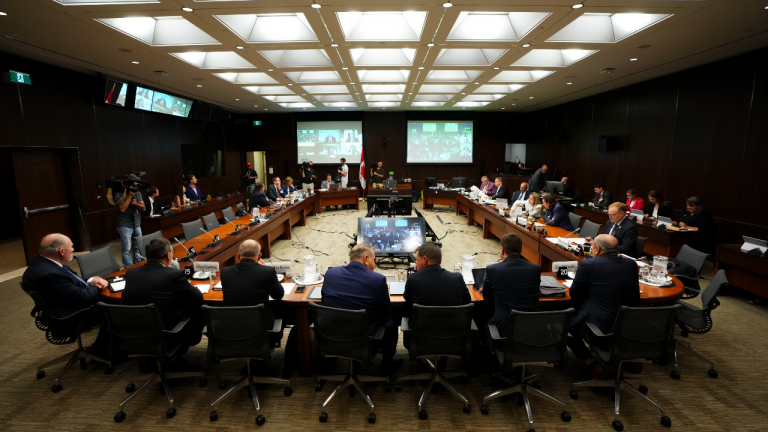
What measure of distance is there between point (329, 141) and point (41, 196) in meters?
9.09

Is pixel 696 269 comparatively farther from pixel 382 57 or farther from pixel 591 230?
pixel 382 57

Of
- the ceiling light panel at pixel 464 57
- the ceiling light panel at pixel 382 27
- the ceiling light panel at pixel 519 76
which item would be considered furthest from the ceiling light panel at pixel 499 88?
the ceiling light panel at pixel 382 27

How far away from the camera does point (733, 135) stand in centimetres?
618

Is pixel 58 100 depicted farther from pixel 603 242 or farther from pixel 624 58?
pixel 624 58

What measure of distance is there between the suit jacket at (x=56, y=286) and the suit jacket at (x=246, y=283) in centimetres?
126

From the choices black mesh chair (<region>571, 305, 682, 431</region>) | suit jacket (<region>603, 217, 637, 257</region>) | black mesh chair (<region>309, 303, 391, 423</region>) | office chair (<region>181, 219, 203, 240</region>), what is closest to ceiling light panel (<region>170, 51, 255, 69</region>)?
office chair (<region>181, 219, 203, 240</region>)

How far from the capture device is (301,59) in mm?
6172

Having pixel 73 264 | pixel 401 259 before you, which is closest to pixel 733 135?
pixel 401 259

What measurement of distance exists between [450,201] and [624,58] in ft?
20.8

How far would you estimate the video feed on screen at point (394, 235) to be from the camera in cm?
477

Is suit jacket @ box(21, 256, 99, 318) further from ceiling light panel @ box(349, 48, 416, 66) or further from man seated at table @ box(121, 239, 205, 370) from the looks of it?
ceiling light panel @ box(349, 48, 416, 66)

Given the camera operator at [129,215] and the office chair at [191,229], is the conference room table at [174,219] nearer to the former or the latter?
the camera operator at [129,215]

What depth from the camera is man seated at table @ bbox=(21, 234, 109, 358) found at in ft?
9.36

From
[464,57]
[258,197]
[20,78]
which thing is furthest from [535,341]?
[20,78]
